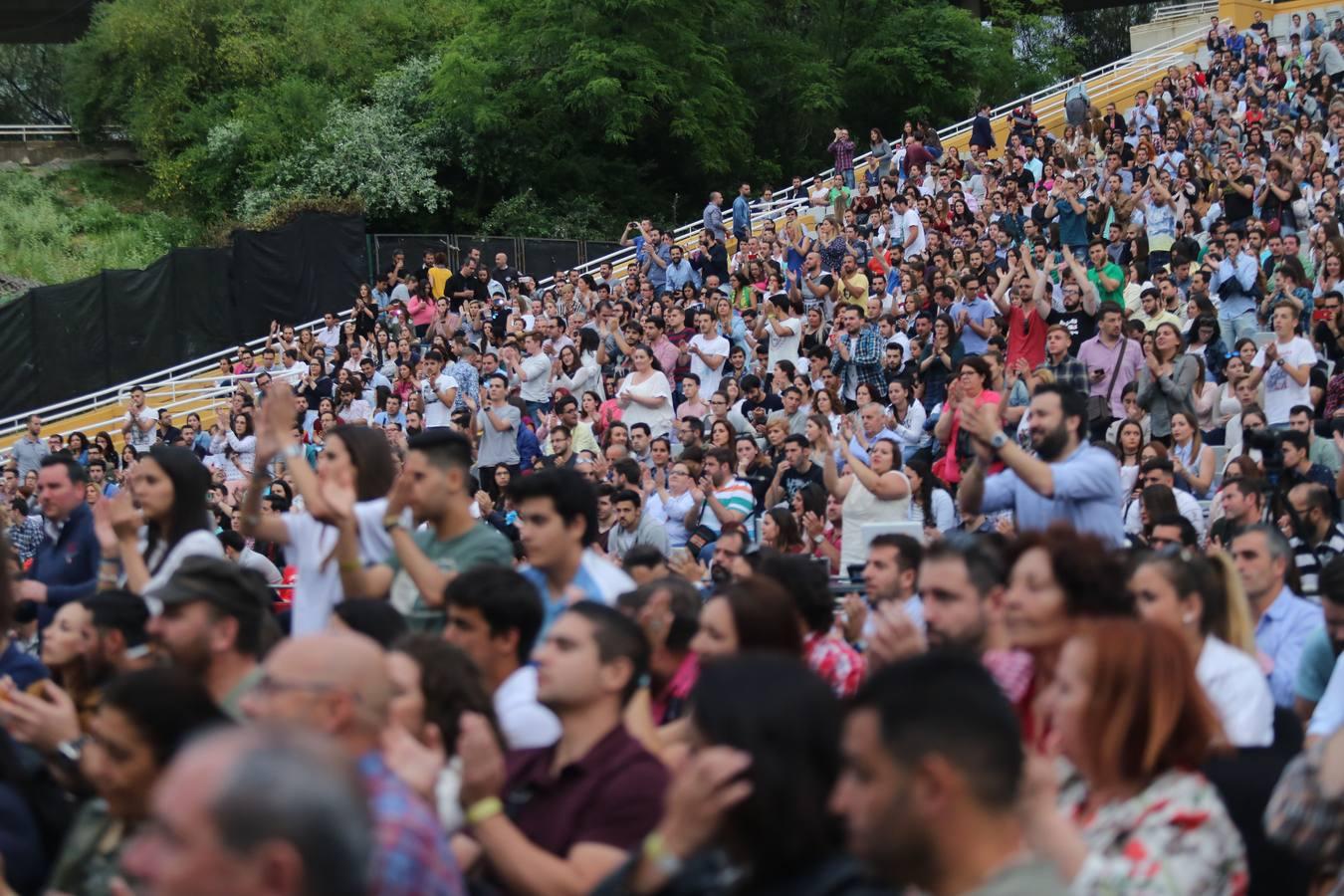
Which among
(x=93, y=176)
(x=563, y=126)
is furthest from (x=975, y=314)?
(x=93, y=176)

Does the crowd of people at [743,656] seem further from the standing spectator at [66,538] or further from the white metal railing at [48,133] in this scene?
the white metal railing at [48,133]

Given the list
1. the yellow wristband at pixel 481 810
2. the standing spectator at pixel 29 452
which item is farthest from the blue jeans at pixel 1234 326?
the standing spectator at pixel 29 452

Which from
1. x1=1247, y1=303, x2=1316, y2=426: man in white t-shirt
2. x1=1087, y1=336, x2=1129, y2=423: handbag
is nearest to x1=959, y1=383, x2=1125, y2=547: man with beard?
x1=1087, y1=336, x2=1129, y2=423: handbag

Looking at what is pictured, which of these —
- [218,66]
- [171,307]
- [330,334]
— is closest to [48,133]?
[218,66]

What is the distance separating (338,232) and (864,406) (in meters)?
17.1

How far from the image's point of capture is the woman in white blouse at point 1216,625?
447 centimetres

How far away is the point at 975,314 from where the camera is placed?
1497cm

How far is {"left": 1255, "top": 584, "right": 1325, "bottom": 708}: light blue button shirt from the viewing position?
6156 mm

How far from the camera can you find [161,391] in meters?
23.6

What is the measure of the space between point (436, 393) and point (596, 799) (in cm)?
1351

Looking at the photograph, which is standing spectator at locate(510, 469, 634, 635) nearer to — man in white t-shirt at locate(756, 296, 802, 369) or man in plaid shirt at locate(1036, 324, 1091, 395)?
man in plaid shirt at locate(1036, 324, 1091, 395)

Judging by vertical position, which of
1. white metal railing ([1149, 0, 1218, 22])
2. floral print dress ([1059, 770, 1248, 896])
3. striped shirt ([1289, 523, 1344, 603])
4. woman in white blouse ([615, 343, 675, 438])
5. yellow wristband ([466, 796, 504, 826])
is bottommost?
striped shirt ([1289, 523, 1344, 603])

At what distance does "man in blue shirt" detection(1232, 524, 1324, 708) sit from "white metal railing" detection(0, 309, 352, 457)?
1800cm

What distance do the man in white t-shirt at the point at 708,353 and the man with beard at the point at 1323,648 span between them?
996cm
